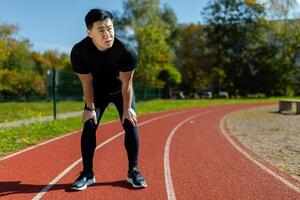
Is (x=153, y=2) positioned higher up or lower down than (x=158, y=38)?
higher up

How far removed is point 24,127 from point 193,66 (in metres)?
50.5

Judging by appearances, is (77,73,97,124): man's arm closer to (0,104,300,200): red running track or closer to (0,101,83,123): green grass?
(0,104,300,200): red running track

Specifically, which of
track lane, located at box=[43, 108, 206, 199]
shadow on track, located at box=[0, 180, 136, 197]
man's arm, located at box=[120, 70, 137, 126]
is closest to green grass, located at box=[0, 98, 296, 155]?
track lane, located at box=[43, 108, 206, 199]

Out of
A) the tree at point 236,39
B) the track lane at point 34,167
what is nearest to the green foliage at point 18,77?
the track lane at point 34,167

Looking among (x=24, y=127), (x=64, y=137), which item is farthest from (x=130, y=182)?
(x=24, y=127)

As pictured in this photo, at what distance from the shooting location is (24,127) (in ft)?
43.1

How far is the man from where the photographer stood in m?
5.07

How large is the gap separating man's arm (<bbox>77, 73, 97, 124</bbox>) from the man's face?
41 cm

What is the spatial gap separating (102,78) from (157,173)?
5.84 ft

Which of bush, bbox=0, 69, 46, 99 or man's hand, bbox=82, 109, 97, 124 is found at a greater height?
bush, bbox=0, 69, 46, 99

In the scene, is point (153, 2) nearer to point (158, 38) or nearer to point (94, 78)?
point (158, 38)

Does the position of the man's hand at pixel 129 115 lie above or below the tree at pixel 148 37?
below

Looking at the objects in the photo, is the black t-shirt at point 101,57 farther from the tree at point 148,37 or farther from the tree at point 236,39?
the tree at point 236,39

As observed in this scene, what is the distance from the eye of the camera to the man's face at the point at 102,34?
501 cm
